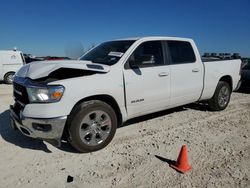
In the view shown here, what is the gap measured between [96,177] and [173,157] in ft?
4.31

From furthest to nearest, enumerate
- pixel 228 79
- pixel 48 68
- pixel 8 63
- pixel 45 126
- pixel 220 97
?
pixel 8 63, pixel 228 79, pixel 220 97, pixel 48 68, pixel 45 126

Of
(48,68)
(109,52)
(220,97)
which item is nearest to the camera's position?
(48,68)

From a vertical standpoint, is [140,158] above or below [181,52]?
below

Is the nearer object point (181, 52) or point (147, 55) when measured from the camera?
point (147, 55)

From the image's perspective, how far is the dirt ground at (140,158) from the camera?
3225 millimetres

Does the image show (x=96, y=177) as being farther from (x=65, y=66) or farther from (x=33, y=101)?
(x=65, y=66)

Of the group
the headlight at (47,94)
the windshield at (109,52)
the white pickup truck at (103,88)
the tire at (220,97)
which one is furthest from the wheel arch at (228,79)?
the headlight at (47,94)

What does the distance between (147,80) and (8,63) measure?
11616mm

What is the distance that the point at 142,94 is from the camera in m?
4.60

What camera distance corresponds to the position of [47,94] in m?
3.58

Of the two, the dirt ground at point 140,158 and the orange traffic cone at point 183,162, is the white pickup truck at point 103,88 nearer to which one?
the dirt ground at point 140,158

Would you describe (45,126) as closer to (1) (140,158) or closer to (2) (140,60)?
(1) (140,158)

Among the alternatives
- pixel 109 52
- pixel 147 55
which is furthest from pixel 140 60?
pixel 109 52

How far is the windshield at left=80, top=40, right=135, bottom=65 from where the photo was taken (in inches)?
180
